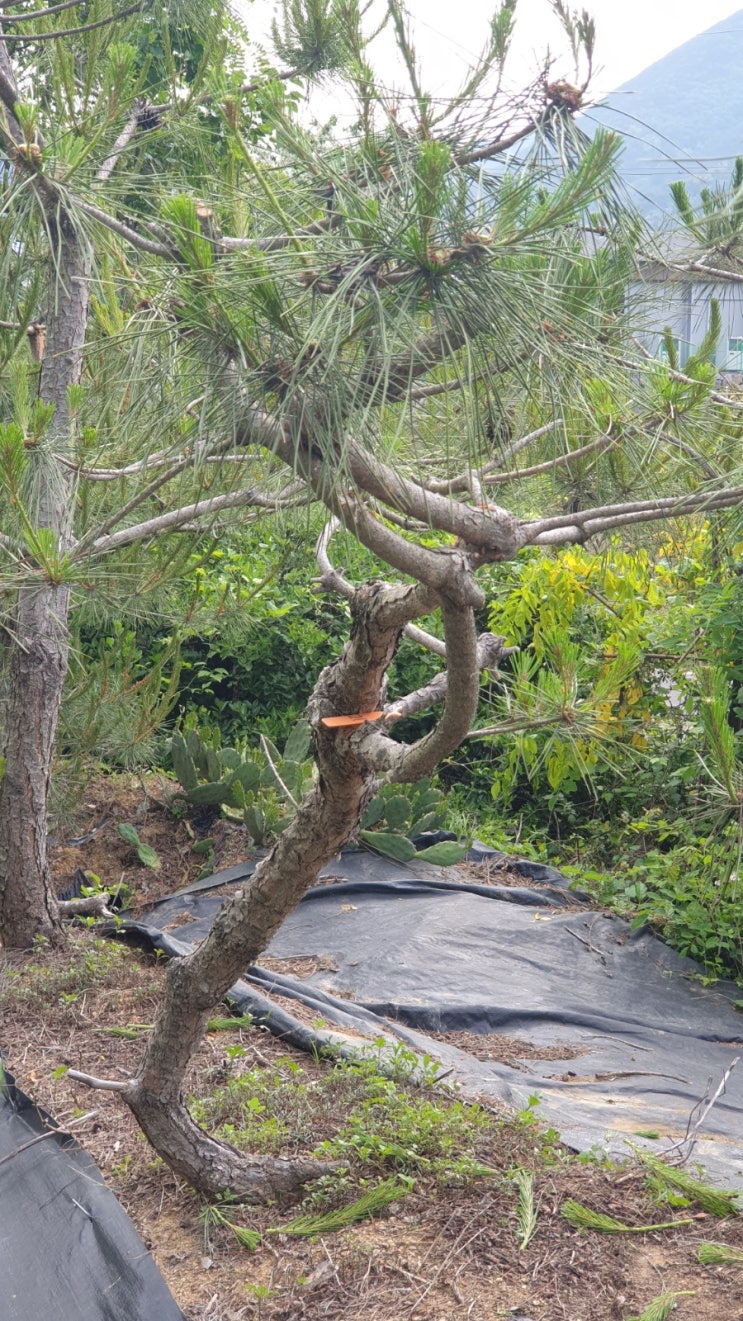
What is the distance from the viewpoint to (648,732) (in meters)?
4.53

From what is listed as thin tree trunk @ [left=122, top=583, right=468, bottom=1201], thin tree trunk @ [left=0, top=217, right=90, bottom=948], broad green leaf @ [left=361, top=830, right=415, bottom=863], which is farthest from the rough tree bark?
broad green leaf @ [left=361, top=830, right=415, bottom=863]

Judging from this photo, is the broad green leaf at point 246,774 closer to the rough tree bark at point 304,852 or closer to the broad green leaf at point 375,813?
the broad green leaf at point 375,813

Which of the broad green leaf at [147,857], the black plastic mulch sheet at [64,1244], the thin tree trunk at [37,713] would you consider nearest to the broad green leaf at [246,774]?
the broad green leaf at [147,857]

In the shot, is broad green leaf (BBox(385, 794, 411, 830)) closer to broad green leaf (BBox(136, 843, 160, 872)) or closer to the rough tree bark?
broad green leaf (BBox(136, 843, 160, 872))

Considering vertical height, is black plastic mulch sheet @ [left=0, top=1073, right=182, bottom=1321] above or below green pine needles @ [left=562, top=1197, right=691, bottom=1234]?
above

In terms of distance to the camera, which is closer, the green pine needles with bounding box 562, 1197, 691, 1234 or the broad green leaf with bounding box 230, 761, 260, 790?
the green pine needles with bounding box 562, 1197, 691, 1234

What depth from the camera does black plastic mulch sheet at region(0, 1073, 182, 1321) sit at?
1.77m

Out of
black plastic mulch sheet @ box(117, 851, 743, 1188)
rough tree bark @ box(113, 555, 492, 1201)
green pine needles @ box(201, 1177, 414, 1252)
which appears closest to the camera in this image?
rough tree bark @ box(113, 555, 492, 1201)

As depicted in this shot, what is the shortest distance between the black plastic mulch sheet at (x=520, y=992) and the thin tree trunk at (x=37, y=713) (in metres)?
0.38

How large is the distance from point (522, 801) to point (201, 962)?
3.51 metres

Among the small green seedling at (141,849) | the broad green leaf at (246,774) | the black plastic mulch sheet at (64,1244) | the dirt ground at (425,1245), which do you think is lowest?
the small green seedling at (141,849)

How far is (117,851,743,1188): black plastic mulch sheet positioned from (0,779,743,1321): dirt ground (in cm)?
22

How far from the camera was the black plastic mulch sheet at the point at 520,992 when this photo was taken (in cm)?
257

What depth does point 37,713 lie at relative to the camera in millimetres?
3031
